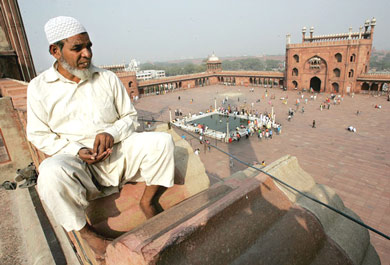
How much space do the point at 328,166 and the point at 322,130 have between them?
18.3 feet

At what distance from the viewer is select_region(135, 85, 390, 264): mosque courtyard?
310 inches

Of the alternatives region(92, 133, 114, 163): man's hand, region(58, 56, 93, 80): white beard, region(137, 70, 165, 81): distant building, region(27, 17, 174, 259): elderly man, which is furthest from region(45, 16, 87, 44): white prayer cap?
region(137, 70, 165, 81): distant building

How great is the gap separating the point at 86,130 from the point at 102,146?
255 mm

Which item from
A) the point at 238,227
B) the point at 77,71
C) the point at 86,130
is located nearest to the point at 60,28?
the point at 77,71

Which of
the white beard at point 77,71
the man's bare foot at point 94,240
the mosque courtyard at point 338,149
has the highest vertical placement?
the white beard at point 77,71

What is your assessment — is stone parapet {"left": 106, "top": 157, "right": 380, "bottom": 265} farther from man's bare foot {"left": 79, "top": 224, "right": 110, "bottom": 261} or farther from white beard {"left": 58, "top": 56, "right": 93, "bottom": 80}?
white beard {"left": 58, "top": 56, "right": 93, "bottom": 80}

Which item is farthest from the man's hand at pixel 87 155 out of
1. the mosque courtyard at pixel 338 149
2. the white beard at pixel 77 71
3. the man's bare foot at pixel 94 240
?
the mosque courtyard at pixel 338 149

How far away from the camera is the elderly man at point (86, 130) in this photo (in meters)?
1.51

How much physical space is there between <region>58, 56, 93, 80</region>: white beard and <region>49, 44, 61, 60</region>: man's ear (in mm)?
35

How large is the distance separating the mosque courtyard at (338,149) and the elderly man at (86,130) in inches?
63.9

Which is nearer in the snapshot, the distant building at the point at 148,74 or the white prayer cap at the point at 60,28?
the white prayer cap at the point at 60,28

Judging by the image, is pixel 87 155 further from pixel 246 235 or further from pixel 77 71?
pixel 246 235

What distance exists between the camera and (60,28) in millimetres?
1507

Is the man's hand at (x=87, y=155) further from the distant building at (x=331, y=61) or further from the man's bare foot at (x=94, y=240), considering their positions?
the distant building at (x=331, y=61)
